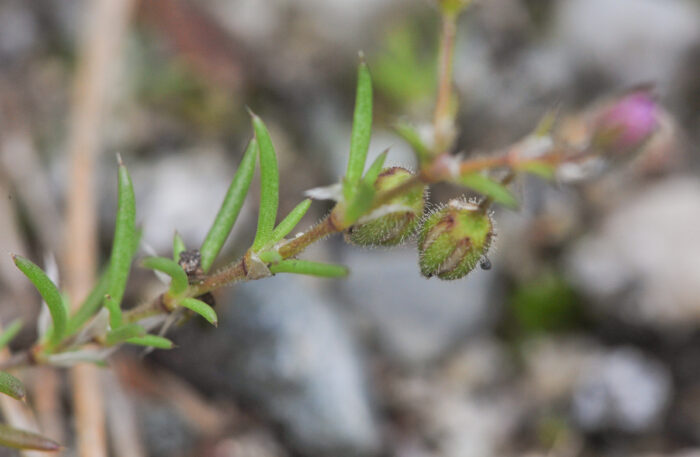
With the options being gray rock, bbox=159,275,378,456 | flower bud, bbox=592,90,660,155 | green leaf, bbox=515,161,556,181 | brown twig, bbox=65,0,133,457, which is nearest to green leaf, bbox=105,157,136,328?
brown twig, bbox=65,0,133,457

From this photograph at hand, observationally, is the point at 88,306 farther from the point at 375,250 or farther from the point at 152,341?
the point at 375,250

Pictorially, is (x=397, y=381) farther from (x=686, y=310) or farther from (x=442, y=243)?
(x=442, y=243)

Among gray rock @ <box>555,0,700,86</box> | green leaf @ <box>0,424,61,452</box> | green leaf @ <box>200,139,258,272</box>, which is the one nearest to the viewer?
green leaf @ <box>0,424,61,452</box>

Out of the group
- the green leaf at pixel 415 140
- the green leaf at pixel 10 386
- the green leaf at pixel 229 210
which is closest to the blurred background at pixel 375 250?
the green leaf at pixel 229 210

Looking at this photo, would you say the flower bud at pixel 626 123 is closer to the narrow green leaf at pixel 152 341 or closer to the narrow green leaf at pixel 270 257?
the narrow green leaf at pixel 270 257

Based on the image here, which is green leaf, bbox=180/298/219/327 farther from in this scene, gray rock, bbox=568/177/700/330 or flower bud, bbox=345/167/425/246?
gray rock, bbox=568/177/700/330

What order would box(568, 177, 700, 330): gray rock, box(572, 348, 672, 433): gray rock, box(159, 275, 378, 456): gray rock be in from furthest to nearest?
box(568, 177, 700, 330): gray rock → box(572, 348, 672, 433): gray rock → box(159, 275, 378, 456): gray rock
